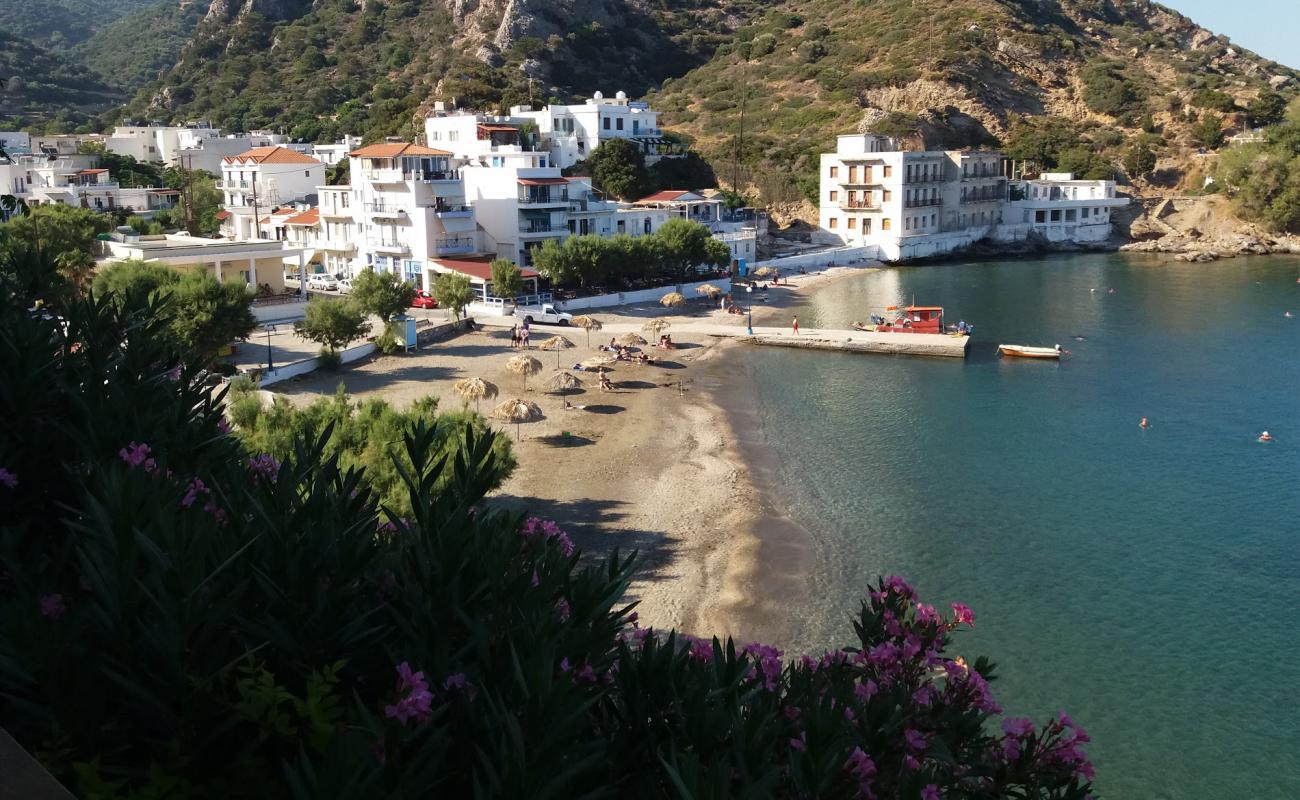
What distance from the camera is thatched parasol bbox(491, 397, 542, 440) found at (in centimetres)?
2706

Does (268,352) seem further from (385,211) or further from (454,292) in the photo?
(385,211)

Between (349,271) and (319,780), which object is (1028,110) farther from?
(319,780)

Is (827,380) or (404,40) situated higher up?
(404,40)

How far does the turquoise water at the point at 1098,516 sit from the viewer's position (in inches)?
584

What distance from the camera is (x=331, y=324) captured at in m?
33.8

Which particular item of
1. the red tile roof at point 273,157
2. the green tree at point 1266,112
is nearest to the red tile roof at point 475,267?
the red tile roof at point 273,157

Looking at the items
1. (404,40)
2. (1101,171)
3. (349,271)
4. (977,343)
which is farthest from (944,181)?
(404,40)

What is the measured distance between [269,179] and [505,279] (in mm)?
28999

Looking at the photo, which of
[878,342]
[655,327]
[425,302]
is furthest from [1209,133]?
[425,302]

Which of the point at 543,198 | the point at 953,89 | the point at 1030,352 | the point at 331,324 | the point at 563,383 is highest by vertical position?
the point at 953,89

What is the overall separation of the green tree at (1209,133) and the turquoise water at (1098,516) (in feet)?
146

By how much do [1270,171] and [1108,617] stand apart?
2640 inches

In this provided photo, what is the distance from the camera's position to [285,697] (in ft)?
12.3

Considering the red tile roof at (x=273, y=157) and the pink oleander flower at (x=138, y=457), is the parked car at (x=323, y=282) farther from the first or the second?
the pink oleander flower at (x=138, y=457)
